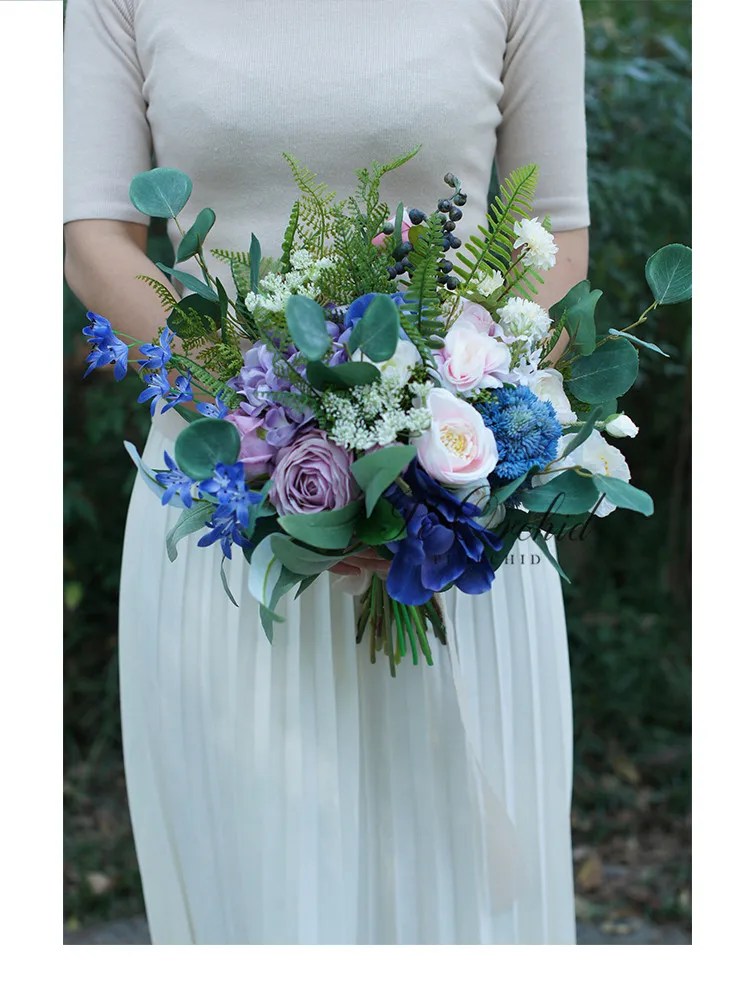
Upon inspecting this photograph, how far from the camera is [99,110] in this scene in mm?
1212

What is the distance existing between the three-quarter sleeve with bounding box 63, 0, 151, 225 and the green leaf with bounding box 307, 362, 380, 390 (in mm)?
559

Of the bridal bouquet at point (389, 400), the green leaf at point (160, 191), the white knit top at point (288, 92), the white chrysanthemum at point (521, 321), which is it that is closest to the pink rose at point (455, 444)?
the bridal bouquet at point (389, 400)

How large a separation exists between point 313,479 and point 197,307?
264 millimetres

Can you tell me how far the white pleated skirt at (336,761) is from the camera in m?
1.23

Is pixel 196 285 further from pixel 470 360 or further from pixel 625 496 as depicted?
pixel 625 496

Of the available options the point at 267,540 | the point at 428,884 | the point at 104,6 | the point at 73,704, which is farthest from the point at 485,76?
the point at 73,704

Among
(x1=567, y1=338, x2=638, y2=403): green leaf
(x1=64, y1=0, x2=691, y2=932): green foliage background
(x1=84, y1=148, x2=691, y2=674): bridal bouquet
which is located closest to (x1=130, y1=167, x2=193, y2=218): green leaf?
(x1=84, y1=148, x2=691, y2=674): bridal bouquet

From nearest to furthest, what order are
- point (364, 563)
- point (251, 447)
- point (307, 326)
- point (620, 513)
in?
point (307, 326) < point (251, 447) < point (364, 563) < point (620, 513)

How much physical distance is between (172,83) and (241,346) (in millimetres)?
435

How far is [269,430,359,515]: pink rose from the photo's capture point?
83 cm

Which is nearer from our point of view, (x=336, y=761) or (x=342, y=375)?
(x=342, y=375)

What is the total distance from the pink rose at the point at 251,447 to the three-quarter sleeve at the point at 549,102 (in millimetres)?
614

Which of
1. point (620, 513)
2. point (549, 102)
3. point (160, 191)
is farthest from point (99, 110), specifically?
point (620, 513)

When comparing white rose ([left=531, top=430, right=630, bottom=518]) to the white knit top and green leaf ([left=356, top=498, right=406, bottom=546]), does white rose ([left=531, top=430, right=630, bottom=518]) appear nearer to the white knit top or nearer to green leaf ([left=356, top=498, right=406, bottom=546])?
green leaf ([left=356, top=498, right=406, bottom=546])
